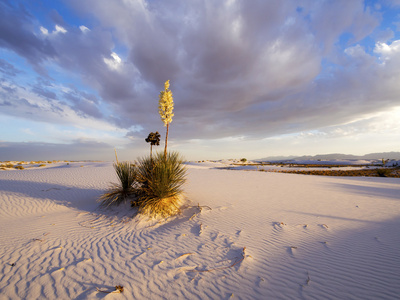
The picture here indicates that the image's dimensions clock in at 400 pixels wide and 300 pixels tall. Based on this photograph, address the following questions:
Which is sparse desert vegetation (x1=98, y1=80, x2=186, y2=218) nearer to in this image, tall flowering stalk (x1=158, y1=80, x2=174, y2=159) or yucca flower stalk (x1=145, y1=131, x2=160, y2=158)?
tall flowering stalk (x1=158, y1=80, x2=174, y2=159)

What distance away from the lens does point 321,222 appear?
16.4ft

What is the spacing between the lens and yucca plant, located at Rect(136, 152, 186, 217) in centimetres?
589

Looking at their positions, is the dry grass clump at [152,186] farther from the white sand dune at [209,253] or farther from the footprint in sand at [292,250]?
the footprint in sand at [292,250]

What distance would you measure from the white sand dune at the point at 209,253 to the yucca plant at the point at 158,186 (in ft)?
1.63

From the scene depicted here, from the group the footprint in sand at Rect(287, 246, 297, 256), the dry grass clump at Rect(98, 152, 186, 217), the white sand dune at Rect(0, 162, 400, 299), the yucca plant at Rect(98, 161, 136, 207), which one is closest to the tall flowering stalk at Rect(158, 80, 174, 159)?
the dry grass clump at Rect(98, 152, 186, 217)

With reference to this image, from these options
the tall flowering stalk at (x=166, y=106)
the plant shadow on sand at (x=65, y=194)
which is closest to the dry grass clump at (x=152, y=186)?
the plant shadow on sand at (x=65, y=194)

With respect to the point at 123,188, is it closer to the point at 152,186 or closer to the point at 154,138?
the point at 152,186

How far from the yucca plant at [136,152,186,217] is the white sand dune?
496 millimetres

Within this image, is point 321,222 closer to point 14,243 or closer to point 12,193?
point 14,243

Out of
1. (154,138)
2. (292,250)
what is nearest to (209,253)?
(292,250)

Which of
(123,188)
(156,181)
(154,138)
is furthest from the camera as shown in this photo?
(154,138)

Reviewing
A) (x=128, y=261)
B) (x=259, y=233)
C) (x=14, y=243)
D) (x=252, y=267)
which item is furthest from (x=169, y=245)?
(x=14, y=243)

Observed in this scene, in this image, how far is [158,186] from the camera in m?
5.88

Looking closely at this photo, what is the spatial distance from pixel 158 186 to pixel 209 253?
2.94 metres
